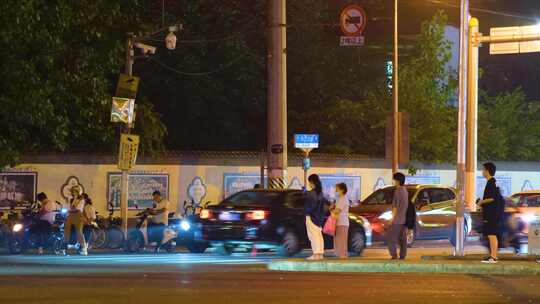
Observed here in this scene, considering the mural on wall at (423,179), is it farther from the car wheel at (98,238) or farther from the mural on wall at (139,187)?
the car wheel at (98,238)

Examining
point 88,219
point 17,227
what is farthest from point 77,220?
point 17,227

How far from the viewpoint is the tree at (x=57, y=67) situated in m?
24.7

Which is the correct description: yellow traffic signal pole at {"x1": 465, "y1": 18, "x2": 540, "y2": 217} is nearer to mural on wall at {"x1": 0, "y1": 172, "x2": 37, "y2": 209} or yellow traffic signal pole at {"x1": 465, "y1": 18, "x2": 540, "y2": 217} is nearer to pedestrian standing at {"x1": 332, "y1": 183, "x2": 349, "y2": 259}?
pedestrian standing at {"x1": 332, "y1": 183, "x2": 349, "y2": 259}

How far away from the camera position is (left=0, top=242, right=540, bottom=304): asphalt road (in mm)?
14148

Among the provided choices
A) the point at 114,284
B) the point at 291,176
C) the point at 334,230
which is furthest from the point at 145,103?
the point at 114,284

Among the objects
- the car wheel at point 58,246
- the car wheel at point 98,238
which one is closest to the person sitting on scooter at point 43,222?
the car wheel at point 58,246

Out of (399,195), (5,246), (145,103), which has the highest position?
(145,103)

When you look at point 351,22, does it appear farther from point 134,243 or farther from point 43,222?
point 43,222

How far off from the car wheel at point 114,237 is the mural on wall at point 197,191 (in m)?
6.89

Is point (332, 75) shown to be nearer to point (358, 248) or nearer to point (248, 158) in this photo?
point (248, 158)

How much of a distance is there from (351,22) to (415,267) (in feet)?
42.3

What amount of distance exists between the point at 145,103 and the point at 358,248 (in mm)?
10475

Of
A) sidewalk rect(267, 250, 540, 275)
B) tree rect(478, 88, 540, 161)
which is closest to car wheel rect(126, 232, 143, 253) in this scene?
sidewalk rect(267, 250, 540, 275)

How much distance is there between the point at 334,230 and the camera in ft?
68.7
